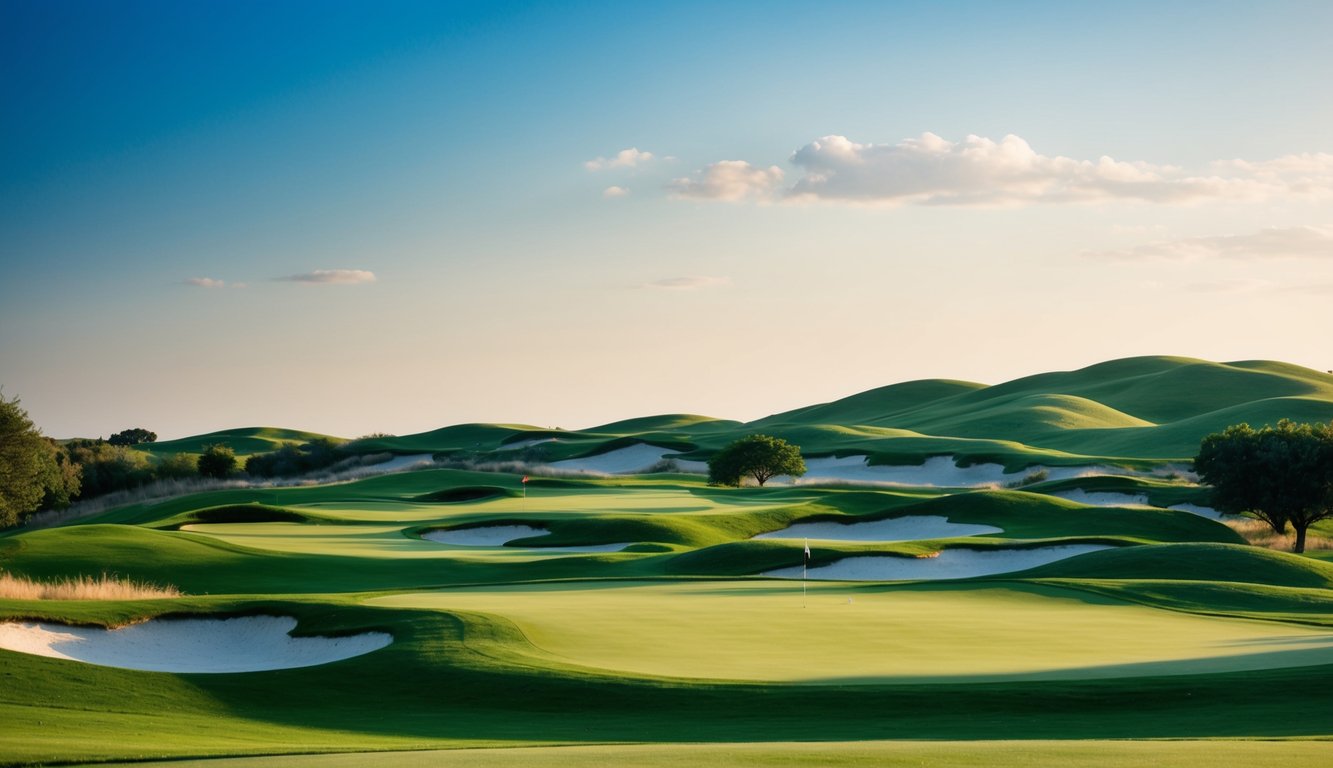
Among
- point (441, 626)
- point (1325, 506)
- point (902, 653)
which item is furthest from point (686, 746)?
point (1325, 506)

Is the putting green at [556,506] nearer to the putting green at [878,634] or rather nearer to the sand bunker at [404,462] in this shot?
the putting green at [878,634]

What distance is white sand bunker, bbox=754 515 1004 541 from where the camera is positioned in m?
41.5

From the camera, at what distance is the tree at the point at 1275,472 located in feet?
141

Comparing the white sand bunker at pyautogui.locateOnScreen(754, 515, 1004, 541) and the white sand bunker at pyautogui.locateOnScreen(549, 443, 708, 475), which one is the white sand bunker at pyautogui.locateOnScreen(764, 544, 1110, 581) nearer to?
the white sand bunker at pyautogui.locateOnScreen(754, 515, 1004, 541)

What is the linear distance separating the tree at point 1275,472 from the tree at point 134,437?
124 metres

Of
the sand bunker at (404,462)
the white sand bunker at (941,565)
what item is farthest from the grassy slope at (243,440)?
the white sand bunker at (941,565)

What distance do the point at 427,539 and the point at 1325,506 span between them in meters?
29.5

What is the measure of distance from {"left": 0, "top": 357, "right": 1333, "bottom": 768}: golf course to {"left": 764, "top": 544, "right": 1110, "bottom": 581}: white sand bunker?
0.08 metres

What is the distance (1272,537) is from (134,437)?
424ft

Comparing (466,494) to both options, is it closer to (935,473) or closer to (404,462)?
(935,473)

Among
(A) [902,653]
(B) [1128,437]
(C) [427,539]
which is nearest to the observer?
(A) [902,653]

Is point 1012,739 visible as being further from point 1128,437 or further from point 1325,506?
point 1128,437

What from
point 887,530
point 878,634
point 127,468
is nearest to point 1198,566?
point 887,530

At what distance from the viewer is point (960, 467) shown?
77375 mm
